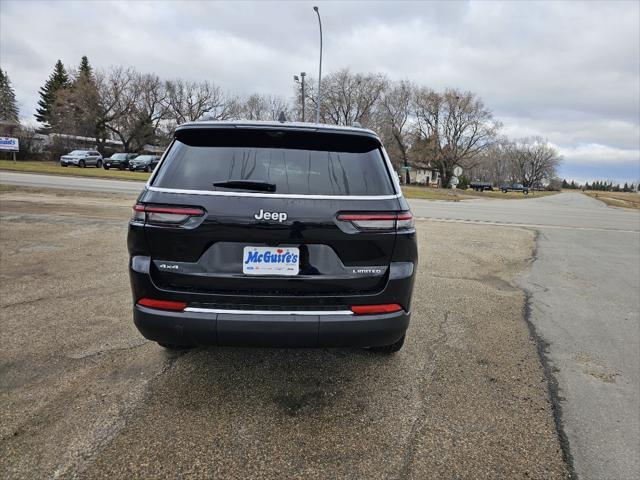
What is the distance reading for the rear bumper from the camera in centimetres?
233

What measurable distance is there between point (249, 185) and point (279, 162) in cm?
26

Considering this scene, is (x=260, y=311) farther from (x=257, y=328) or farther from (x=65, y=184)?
(x=65, y=184)

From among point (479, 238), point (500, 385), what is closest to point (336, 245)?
point (500, 385)

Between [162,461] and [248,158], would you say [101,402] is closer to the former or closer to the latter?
[162,461]

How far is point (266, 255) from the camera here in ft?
7.69

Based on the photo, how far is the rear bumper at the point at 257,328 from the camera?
7.63 ft

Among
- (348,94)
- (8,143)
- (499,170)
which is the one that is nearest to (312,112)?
(348,94)

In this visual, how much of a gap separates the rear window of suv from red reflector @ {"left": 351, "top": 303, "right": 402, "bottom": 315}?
2.26 ft

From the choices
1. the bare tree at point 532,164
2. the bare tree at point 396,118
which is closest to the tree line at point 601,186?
the bare tree at point 532,164

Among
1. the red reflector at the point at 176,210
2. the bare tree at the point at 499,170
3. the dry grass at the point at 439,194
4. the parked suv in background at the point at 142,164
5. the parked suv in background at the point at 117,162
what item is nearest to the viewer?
the red reflector at the point at 176,210

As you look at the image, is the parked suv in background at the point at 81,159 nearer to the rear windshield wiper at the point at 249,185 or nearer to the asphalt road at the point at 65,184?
the asphalt road at the point at 65,184

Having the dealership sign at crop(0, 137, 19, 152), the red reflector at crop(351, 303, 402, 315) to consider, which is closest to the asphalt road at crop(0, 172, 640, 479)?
the red reflector at crop(351, 303, 402, 315)

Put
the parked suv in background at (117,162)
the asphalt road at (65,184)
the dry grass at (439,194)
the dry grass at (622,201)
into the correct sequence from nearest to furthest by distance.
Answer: the asphalt road at (65,184) → the dry grass at (439,194) → the dry grass at (622,201) → the parked suv in background at (117,162)

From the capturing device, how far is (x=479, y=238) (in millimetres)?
10383
